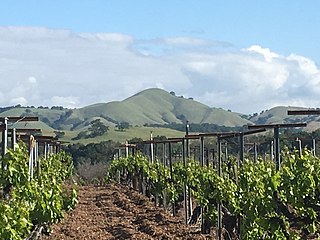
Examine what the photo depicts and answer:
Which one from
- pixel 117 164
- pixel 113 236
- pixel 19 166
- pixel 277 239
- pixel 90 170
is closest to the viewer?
pixel 277 239

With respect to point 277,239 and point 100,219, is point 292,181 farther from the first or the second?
point 100,219

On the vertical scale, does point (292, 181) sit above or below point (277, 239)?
above

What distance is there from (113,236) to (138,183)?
19.8 m

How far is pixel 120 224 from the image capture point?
853 inches

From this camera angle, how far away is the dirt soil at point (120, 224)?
62.4 feet

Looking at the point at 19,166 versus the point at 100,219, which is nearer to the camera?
the point at 19,166

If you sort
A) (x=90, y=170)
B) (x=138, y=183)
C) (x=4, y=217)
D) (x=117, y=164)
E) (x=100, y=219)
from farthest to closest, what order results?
(x=90, y=170)
(x=117, y=164)
(x=138, y=183)
(x=100, y=219)
(x=4, y=217)

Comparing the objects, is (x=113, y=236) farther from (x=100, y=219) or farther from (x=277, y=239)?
(x=277, y=239)

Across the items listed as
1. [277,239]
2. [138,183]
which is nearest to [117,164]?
[138,183]

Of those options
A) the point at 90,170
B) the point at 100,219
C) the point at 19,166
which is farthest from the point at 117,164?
the point at 19,166

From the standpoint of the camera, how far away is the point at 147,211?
1014 inches

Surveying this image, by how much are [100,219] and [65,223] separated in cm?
205

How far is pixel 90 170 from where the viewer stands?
62281 millimetres

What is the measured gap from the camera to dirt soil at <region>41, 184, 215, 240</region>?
1903 cm
